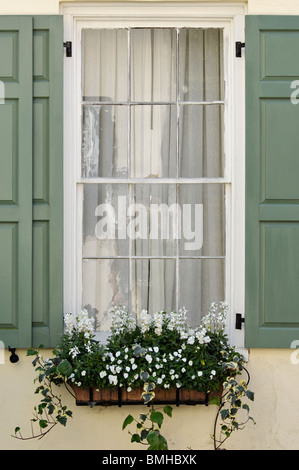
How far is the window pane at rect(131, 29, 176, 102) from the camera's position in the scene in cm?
434

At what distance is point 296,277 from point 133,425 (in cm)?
129

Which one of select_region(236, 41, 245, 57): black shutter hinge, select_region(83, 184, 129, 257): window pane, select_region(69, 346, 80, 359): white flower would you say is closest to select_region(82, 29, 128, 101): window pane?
select_region(83, 184, 129, 257): window pane

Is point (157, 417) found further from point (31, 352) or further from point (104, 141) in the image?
point (104, 141)

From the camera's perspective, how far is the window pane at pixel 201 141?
432 cm

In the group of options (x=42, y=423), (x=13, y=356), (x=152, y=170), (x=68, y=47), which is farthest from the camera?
(x=152, y=170)

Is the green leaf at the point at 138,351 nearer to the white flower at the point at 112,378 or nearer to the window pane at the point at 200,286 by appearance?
the white flower at the point at 112,378

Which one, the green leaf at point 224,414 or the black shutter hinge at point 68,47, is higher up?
the black shutter hinge at point 68,47

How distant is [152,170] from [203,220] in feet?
1.43

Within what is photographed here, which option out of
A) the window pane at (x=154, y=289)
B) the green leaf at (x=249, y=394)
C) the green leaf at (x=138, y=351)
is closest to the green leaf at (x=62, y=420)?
the green leaf at (x=138, y=351)

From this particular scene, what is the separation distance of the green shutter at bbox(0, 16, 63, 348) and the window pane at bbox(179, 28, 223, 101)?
0.76 metres

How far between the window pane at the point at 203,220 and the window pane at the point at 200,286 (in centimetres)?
7

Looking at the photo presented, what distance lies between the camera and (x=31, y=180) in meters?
4.12

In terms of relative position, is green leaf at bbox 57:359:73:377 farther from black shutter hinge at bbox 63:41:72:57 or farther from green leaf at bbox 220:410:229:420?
black shutter hinge at bbox 63:41:72:57

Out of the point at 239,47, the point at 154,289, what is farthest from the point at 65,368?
the point at 239,47
